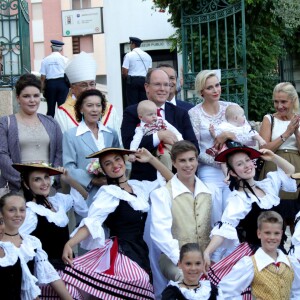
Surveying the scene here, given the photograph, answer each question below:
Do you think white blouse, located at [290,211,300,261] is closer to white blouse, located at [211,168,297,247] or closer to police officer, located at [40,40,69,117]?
white blouse, located at [211,168,297,247]

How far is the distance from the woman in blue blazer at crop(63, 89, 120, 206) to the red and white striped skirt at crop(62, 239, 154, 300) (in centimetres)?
70

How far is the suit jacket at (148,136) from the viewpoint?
730cm

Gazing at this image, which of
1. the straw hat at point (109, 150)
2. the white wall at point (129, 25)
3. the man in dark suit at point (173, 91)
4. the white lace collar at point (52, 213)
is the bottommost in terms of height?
the white lace collar at point (52, 213)

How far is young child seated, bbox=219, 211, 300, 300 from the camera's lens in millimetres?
6336

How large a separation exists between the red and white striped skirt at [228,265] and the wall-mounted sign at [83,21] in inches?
727

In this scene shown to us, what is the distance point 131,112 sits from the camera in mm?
7441

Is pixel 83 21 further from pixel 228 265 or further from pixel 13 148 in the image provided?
pixel 228 265

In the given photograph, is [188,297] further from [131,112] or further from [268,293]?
[131,112]

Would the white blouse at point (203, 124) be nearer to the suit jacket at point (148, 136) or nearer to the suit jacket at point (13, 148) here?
the suit jacket at point (148, 136)

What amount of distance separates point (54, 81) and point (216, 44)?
2.67 metres

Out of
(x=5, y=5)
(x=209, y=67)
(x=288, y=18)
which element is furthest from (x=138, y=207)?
(x=288, y=18)

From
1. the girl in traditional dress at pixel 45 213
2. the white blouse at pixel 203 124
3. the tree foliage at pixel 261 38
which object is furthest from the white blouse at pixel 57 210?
the tree foliage at pixel 261 38

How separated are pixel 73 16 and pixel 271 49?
13.2 metres

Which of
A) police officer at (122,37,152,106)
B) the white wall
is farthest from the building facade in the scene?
police officer at (122,37,152,106)
